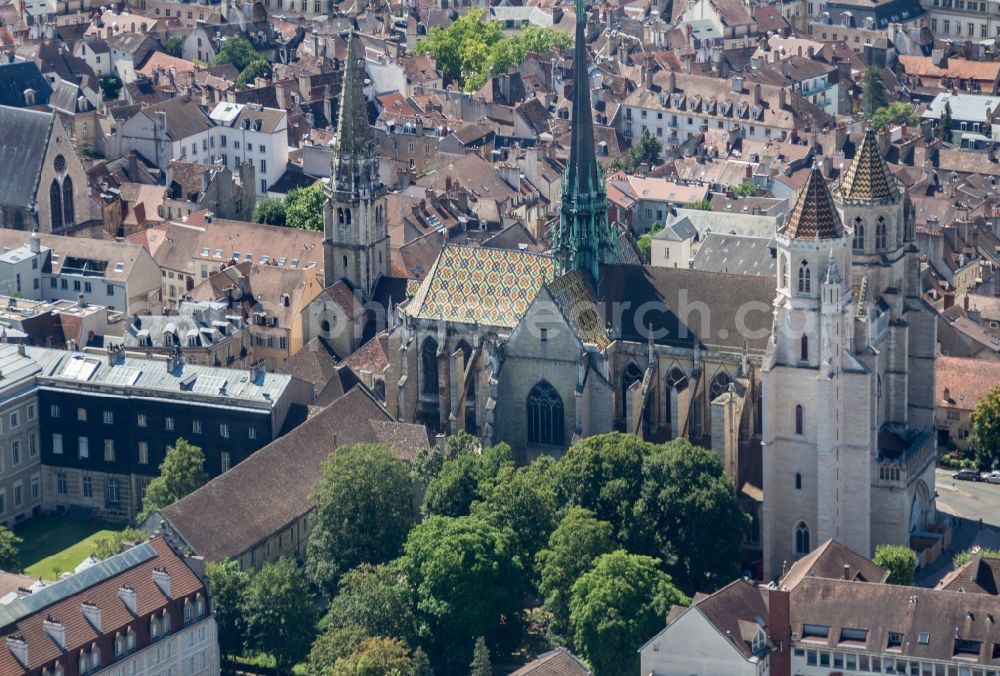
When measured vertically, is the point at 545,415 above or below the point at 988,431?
above

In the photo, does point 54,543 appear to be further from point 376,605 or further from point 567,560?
point 567,560

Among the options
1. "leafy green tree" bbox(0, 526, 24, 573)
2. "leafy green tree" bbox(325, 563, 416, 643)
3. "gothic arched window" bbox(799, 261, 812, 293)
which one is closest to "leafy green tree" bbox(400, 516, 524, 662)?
"leafy green tree" bbox(325, 563, 416, 643)

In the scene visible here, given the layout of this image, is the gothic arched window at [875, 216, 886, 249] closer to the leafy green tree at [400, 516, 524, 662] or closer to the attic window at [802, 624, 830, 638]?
the leafy green tree at [400, 516, 524, 662]

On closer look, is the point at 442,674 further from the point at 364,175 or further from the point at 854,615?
the point at 364,175

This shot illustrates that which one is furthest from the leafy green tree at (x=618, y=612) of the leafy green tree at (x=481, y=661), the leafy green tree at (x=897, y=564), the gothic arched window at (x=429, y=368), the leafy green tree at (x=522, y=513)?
the gothic arched window at (x=429, y=368)

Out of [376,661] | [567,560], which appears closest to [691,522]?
[567,560]

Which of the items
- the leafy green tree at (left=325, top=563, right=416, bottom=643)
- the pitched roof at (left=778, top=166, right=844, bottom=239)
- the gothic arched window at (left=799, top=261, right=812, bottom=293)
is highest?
the pitched roof at (left=778, top=166, right=844, bottom=239)

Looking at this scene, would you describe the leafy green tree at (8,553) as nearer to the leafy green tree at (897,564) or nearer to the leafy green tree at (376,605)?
the leafy green tree at (376,605)
